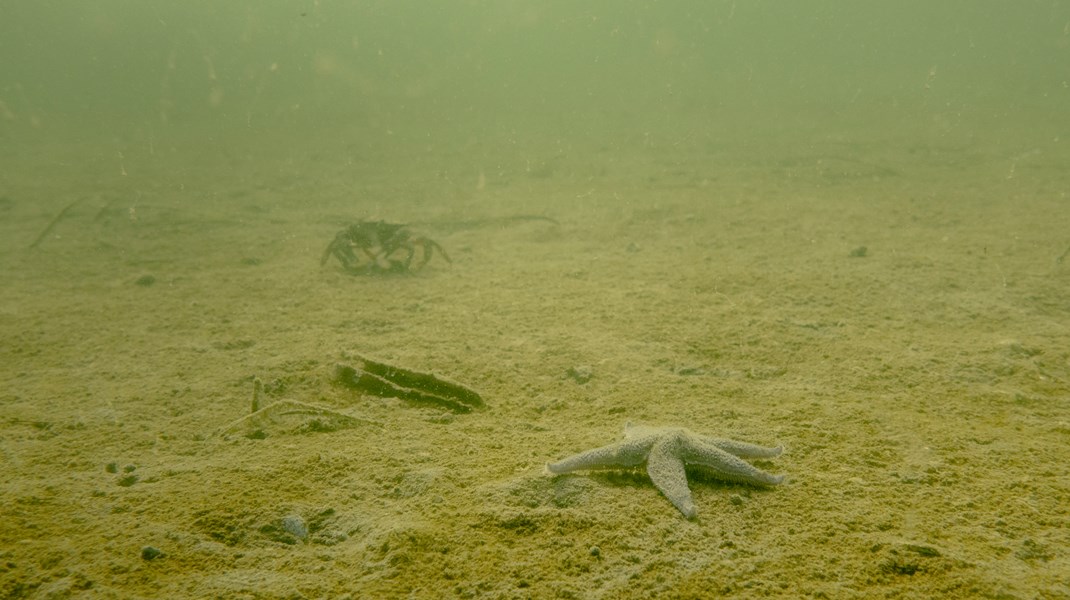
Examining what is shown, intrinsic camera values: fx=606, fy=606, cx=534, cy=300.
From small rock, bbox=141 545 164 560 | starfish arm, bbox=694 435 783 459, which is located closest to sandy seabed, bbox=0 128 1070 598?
small rock, bbox=141 545 164 560

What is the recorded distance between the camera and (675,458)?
3.14 metres

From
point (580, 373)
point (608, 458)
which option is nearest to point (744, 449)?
point (608, 458)

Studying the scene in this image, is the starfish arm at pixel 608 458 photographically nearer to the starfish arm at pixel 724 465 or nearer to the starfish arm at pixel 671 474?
the starfish arm at pixel 671 474

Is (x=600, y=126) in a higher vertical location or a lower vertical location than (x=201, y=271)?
higher

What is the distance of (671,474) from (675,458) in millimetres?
120

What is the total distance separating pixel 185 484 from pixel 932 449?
421cm

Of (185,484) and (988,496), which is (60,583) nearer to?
(185,484)

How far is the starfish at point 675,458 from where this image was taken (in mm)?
3049

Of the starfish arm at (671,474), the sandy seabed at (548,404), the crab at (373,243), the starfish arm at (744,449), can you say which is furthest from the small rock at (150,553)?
the crab at (373,243)

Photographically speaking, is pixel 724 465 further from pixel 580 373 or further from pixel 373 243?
pixel 373 243

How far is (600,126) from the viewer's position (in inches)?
→ 869

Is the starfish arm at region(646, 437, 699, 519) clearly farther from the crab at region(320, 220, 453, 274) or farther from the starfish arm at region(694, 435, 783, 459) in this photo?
the crab at region(320, 220, 453, 274)

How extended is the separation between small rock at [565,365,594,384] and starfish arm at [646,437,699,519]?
1523mm

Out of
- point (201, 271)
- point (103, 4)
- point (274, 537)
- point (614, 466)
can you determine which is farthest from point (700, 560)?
point (103, 4)
